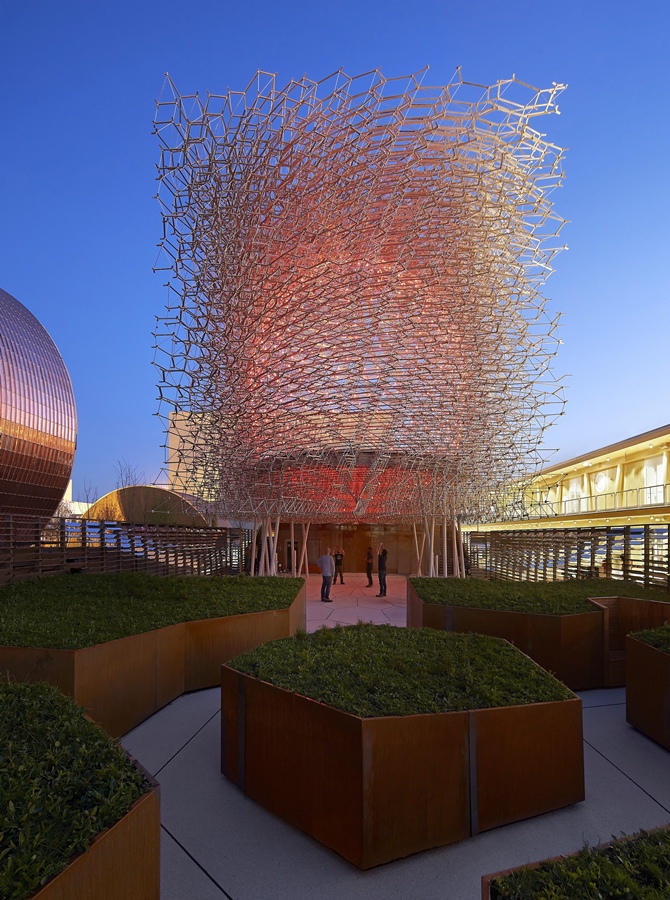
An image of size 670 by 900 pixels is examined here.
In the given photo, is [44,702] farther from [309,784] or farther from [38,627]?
[38,627]

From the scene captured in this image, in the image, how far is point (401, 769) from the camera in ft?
14.6

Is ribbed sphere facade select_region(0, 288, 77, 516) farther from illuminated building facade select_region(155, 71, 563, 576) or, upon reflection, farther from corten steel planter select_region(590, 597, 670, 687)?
corten steel planter select_region(590, 597, 670, 687)

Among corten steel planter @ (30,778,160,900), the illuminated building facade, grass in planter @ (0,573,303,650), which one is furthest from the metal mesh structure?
corten steel planter @ (30,778,160,900)

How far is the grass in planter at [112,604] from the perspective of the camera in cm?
686

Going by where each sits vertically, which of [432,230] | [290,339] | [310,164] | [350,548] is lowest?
[350,548]

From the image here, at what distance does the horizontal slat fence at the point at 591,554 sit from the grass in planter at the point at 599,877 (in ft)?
31.4

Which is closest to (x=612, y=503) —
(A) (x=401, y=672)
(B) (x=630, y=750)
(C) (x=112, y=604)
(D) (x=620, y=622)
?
(D) (x=620, y=622)

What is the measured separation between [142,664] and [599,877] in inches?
220

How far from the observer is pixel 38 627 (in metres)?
7.09

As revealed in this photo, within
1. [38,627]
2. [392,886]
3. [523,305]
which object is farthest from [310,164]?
[392,886]

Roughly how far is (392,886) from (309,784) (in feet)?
2.93

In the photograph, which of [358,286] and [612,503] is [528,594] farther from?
[612,503]

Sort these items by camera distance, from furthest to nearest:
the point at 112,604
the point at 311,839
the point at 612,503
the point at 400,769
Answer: the point at 612,503 → the point at 112,604 → the point at 311,839 → the point at 400,769

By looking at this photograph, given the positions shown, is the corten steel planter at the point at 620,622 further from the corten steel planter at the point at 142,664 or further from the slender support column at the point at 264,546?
the slender support column at the point at 264,546
